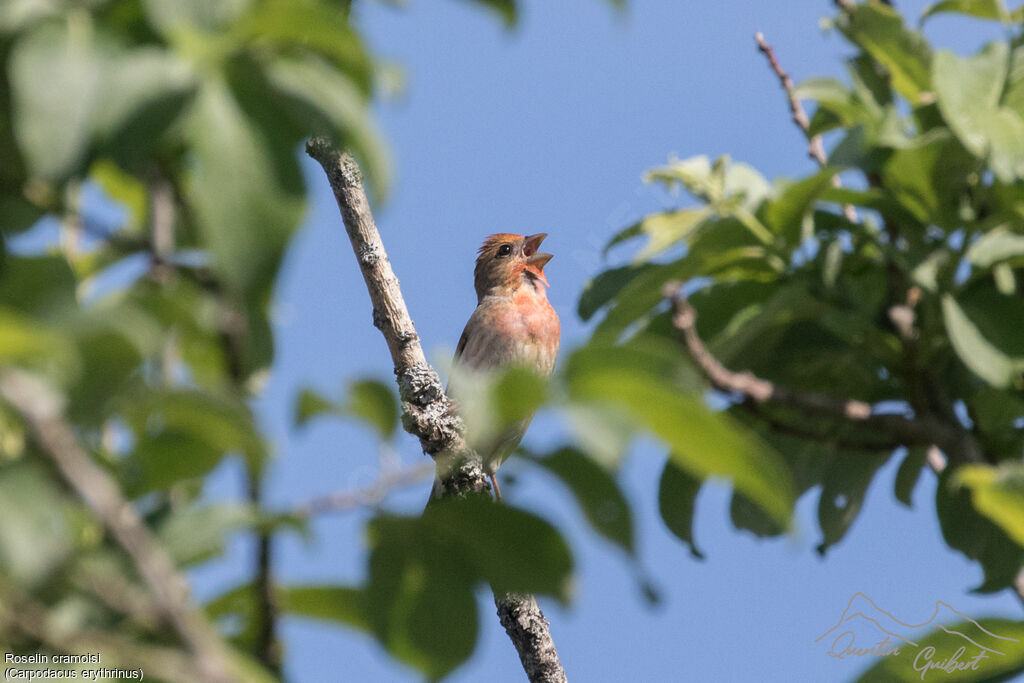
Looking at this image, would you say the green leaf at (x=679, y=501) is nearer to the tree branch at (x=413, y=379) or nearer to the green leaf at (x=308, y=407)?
the green leaf at (x=308, y=407)

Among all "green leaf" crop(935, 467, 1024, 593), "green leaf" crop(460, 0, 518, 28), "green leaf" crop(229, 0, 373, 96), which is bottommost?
"green leaf" crop(935, 467, 1024, 593)

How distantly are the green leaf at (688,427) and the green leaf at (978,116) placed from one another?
4.00 ft

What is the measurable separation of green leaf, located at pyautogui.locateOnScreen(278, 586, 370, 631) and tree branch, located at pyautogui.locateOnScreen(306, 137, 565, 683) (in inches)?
144

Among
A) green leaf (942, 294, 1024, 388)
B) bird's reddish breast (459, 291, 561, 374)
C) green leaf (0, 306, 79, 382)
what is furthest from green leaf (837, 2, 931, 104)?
bird's reddish breast (459, 291, 561, 374)

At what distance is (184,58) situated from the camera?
3.85 feet

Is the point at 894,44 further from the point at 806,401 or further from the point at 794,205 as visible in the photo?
the point at 806,401

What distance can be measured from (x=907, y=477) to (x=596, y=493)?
5.28 feet

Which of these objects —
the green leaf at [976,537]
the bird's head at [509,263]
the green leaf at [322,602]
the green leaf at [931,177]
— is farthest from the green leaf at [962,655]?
the bird's head at [509,263]

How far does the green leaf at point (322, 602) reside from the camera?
4.97 feet

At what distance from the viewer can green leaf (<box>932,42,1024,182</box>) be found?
2.02 meters

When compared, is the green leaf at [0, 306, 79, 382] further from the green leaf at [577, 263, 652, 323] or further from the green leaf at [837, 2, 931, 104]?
the green leaf at [837, 2, 931, 104]

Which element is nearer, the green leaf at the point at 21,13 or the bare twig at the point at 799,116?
the green leaf at the point at 21,13

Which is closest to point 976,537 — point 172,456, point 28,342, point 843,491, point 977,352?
point 843,491

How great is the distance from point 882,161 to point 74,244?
6.13 ft
